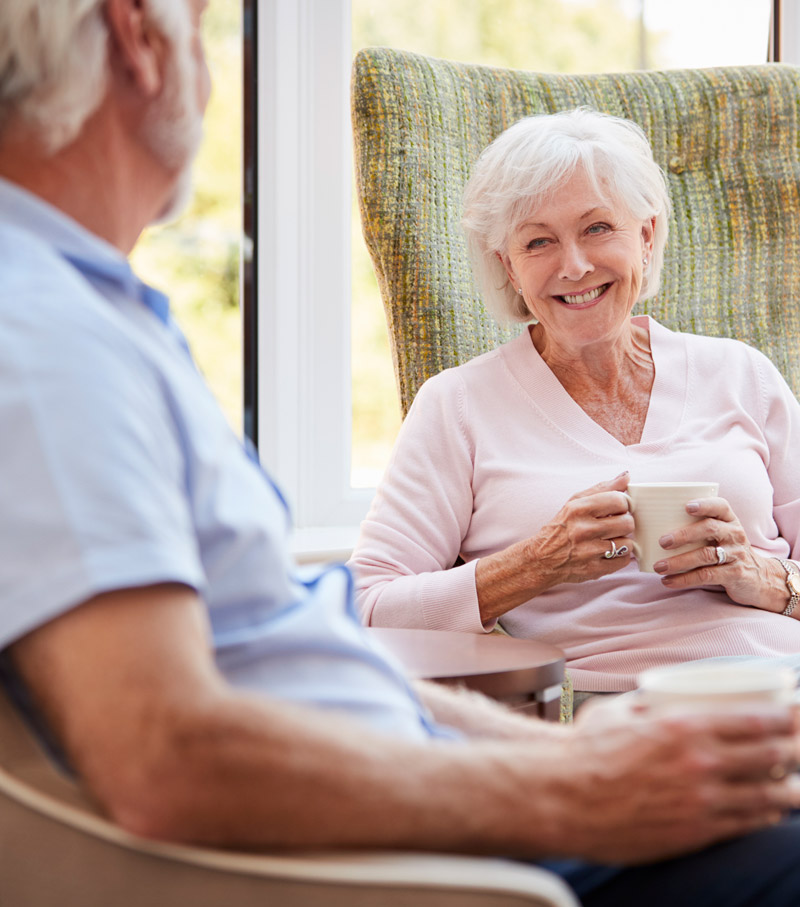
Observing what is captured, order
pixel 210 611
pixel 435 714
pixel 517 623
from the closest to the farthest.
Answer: pixel 210 611, pixel 435 714, pixel 517 623

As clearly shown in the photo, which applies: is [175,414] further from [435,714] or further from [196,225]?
[196,225]

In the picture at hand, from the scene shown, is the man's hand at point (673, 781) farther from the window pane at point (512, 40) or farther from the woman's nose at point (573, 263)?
the window pane at point (512, 40)

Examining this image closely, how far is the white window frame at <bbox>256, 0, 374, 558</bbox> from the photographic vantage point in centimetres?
227

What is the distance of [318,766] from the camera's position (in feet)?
1.94

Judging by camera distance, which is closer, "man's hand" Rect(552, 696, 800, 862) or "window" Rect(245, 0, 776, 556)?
"man's hand" Rect(552, 696, 800, 862)

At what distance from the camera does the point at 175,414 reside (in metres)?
0.68

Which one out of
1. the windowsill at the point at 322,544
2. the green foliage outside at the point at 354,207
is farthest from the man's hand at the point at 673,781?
the green foliage outside at the point at 354,207

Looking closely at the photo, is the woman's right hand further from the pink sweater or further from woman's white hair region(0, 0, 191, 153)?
woman's white hair region(0, 0, 191, 153)

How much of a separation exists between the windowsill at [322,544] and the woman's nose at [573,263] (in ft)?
2.73

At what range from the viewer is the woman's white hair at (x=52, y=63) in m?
0.71

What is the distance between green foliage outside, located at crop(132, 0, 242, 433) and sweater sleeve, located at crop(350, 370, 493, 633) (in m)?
0.78

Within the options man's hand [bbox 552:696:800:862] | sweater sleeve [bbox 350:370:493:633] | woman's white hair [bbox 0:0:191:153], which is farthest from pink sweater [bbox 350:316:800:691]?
woman's white hair [bbox 0:0:191:153]

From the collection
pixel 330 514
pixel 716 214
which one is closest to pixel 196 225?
pixel 330 514

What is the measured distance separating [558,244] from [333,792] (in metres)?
1.21
